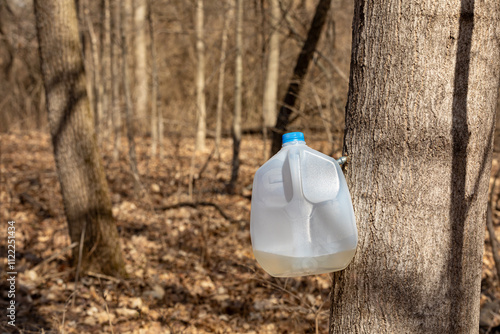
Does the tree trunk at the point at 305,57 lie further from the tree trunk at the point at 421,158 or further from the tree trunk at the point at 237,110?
the tree trunk at the point at 421,158

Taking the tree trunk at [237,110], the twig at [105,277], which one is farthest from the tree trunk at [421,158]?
the tree trunk at [237,110]

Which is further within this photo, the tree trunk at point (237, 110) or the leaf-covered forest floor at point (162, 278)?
the tree trunk at point (237, 110)

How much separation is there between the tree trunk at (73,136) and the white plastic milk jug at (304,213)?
9.01 feet

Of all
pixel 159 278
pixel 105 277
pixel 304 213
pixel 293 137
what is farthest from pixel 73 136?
pixel 304 213

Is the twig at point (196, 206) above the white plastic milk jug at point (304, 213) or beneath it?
beneath

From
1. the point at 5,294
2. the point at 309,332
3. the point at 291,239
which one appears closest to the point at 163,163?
the point at 5,294

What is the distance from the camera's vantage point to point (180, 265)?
4.38 metres

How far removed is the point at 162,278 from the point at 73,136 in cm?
165

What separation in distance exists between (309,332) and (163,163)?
592 centimetres

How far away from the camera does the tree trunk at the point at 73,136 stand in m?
3.57

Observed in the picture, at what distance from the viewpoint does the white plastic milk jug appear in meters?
1.41

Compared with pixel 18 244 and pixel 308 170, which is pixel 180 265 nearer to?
pixel 18 244

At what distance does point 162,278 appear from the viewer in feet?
13.3

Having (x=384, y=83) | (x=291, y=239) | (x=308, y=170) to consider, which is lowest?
(x=291, y=239)
